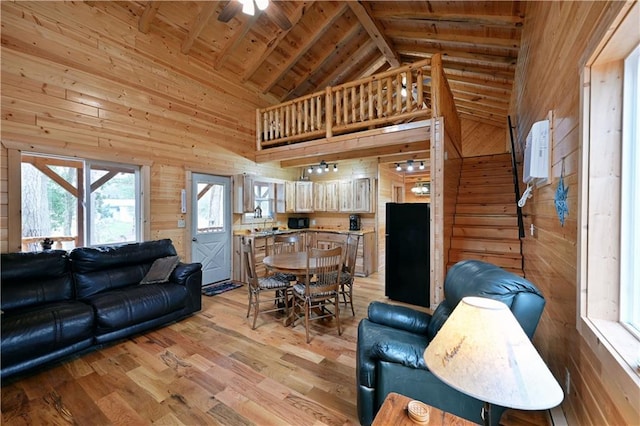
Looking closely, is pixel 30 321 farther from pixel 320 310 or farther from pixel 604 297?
pixel 604 297

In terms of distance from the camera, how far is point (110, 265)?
10.8ft

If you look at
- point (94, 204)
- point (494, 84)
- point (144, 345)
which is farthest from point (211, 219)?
point (494, 84)

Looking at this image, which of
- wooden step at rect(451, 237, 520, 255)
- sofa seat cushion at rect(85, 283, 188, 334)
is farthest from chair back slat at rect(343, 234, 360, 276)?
sofa seat cushion at rect(85, 283, 188, 334)

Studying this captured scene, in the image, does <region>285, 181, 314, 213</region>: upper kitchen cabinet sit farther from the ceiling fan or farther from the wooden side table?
the wooden side table

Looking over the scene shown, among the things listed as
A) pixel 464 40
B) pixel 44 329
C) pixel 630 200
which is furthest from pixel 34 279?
pixel 464 40

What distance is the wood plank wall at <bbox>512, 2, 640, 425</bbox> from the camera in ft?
3.92

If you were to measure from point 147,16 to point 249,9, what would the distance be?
2.10 meters

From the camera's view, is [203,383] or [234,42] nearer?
[203,383]

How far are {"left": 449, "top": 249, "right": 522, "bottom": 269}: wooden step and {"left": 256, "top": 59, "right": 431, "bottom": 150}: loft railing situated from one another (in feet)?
6.78

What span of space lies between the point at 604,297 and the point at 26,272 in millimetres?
4529

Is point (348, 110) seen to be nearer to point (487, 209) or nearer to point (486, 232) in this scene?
point (487, 209)

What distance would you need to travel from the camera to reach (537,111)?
9.03 feet

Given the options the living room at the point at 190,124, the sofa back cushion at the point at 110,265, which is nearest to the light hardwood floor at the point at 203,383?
the living room at the point at 190,124

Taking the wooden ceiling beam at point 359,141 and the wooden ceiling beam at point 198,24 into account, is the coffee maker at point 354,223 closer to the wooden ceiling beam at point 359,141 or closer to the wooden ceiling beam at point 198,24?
the wooden ceiling beam at point 359,141
